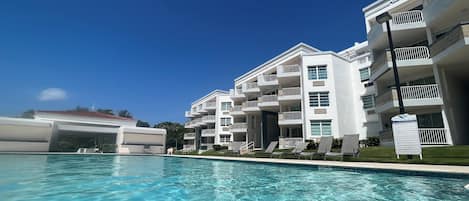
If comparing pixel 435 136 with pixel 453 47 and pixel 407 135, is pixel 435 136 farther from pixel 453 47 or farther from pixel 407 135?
pixel 407 135

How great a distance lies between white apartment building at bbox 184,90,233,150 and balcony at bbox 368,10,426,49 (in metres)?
23.8

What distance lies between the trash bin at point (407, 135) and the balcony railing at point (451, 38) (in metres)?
4.98

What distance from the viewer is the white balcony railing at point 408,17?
15.1 meters

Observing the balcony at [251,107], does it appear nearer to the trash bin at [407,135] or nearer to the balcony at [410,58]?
the balcony at [410,58]

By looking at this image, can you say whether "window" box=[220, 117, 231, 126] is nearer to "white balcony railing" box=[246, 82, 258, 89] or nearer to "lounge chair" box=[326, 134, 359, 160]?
"white balcony railing" box=[246, 82, 258, 89]

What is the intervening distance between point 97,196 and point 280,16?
66.6 ft

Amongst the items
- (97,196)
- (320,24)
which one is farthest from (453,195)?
(320,24)

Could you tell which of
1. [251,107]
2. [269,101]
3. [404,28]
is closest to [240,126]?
[251,107]

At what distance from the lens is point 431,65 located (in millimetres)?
14109

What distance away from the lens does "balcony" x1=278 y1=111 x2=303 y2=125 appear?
75.7 feet

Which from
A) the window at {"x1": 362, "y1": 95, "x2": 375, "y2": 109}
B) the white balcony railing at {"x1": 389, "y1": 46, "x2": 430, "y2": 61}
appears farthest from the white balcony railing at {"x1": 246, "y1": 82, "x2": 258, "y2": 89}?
the white balcony railing at {"x1": 389, "y1": 46, "x2": 430, "y2": 61}

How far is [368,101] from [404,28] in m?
8.58

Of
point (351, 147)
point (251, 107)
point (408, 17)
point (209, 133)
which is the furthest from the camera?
point (209, 133)

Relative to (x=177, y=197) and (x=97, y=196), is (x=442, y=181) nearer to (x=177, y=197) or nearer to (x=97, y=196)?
(x=177, y=197)
